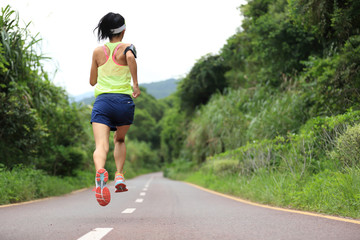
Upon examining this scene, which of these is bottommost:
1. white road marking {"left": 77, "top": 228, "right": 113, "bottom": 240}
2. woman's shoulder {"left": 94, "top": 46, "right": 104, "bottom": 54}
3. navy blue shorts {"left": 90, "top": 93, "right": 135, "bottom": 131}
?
white road marking {"left": 77, "top": 228, "right": 113, "bottom": 240}

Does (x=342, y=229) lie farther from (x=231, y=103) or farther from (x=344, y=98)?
(x=231, y=103)

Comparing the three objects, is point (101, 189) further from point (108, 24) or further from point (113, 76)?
point (108, 24)

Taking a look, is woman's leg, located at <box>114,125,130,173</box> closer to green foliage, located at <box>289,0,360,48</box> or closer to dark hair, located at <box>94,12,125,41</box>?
dark hair, located at <box>94,12,125,41</box>

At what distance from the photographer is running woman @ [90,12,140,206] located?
13.2 ft

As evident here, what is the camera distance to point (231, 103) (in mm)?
21531

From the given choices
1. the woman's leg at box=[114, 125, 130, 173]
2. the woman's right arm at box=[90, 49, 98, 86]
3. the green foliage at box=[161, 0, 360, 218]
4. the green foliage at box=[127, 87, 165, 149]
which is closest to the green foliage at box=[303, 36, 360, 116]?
the green foliage at box=[161, 0, 360, 218]

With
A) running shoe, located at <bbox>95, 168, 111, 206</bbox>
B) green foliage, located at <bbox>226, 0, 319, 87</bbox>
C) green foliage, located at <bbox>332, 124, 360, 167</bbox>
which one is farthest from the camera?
green foliage, located at <bbox>226, 0, 319, 87</bbox>

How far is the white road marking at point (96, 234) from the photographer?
3.76 meters

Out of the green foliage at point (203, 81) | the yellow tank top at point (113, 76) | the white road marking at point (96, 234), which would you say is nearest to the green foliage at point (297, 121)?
the white road marking at point (96, 234)

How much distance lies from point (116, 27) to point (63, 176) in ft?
40.9

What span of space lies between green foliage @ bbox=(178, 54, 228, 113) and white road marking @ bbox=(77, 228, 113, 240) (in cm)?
2680

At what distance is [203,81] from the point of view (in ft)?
102

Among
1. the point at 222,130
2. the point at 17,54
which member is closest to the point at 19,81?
the point at 17,54

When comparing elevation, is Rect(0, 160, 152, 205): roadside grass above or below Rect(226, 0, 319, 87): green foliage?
below
